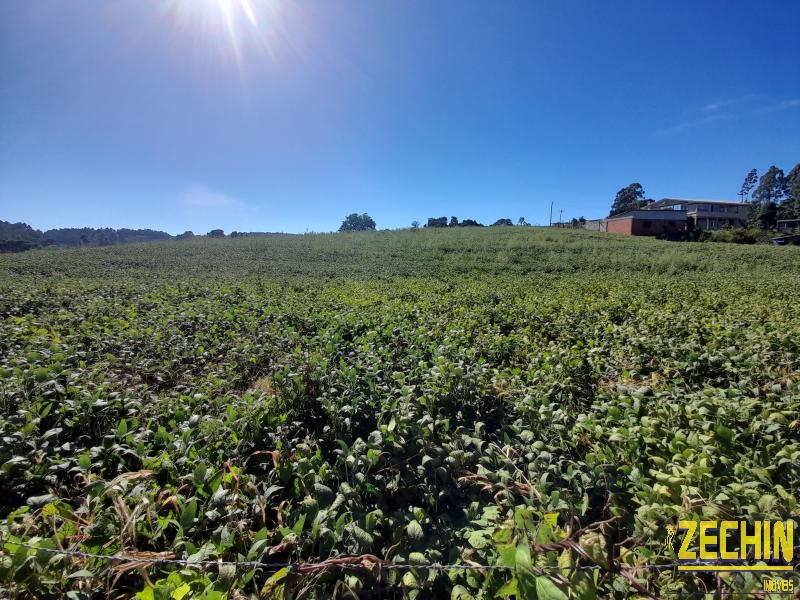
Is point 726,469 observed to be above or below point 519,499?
above

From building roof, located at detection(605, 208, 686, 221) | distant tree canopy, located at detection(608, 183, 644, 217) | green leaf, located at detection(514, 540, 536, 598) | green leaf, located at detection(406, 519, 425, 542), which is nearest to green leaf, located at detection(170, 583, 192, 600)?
green leaf, located at detection(406, 519, 425, 542)

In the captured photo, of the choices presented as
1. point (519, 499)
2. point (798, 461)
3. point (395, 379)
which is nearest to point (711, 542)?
point (798, 461)

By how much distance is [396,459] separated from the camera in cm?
252

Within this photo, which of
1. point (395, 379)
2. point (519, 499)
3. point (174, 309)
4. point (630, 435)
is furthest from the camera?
point (174, 309)

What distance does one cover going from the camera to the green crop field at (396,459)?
1.58 meters

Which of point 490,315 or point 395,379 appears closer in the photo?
point 395,379

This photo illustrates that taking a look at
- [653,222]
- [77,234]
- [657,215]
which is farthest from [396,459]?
[77,234]

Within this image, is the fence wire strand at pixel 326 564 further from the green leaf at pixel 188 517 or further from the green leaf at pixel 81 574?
the green leaf at pixel 188 517

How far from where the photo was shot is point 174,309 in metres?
7.57

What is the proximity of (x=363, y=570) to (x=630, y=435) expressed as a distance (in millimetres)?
1997

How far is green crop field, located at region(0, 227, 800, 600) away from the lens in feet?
5.17

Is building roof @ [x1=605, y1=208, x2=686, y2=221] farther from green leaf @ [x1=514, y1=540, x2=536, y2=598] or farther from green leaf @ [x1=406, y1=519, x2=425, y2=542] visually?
green leaf @ [x1=514, y1=540, x2=536, y2=598]

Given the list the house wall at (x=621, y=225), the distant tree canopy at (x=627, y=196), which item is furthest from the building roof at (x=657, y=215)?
the distant tree canopy at (x=627, y=196)

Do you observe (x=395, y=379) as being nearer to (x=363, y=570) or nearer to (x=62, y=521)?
Result: (x=363, y=570)
